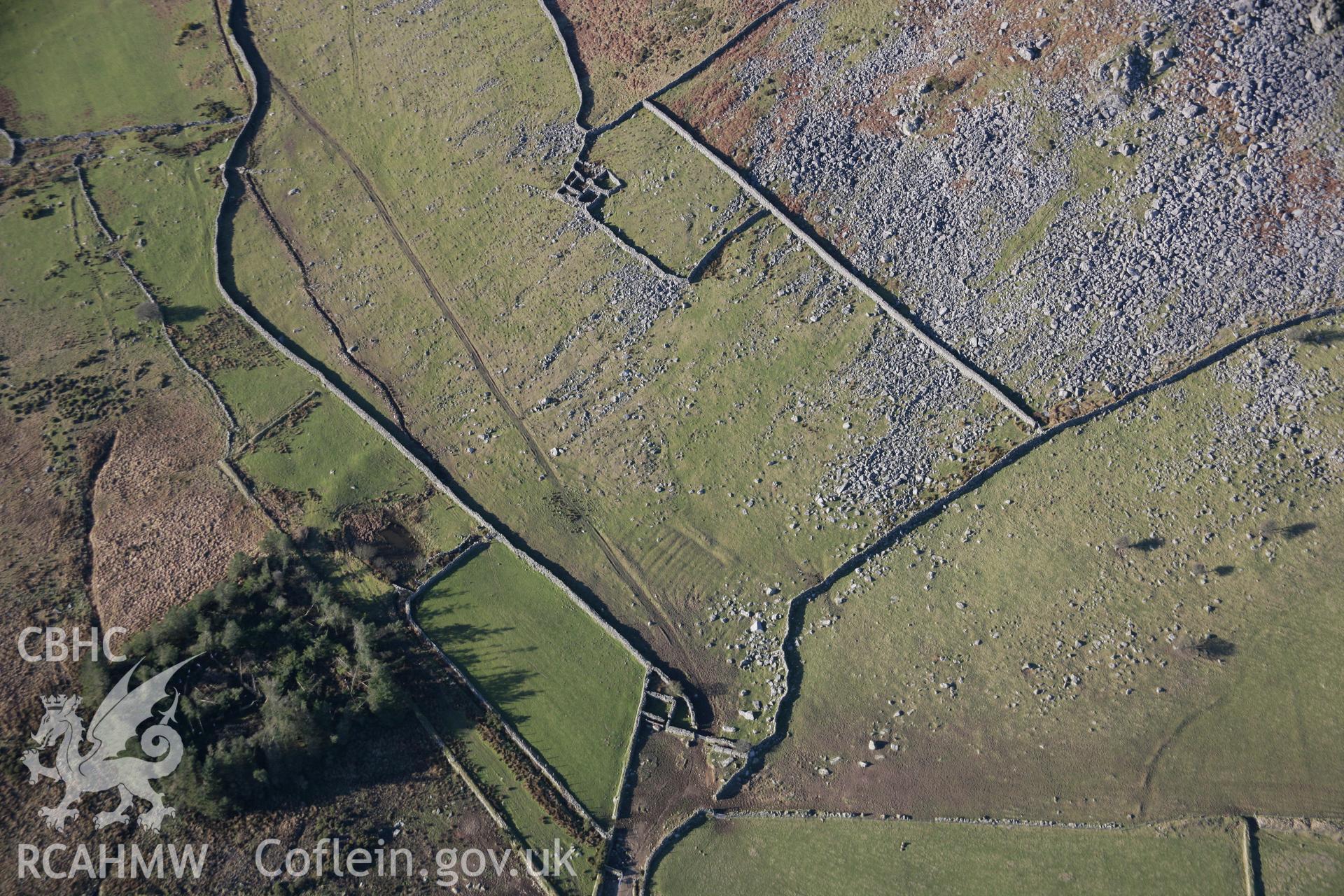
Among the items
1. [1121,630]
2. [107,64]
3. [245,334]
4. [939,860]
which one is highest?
[107,64]

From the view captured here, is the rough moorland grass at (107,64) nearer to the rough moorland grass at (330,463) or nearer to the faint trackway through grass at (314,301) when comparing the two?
the faint trackway through grass at (314,301)

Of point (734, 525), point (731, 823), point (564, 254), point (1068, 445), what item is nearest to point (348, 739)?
point (731, 823)

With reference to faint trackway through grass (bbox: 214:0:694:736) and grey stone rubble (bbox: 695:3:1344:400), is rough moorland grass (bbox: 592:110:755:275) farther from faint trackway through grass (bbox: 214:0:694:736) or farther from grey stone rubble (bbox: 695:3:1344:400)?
faint trackway through grass (bbox: 214:0:694:736)

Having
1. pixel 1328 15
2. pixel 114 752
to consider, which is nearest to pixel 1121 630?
pixel 1328 15

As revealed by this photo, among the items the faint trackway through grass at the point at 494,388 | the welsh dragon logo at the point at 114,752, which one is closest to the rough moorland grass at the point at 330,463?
the faint trackway through grass at the point at 494,388

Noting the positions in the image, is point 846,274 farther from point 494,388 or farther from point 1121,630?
point 1121,630

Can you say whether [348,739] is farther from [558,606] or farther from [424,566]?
[558,606]
